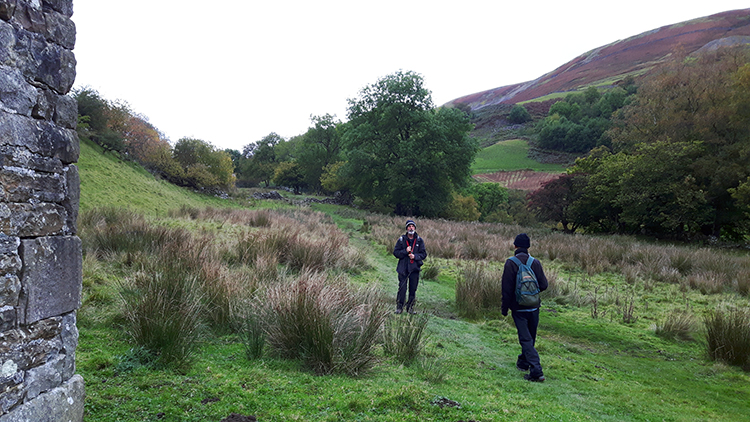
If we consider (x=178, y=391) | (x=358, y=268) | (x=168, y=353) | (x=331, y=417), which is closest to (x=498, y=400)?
(x=331, y=417)

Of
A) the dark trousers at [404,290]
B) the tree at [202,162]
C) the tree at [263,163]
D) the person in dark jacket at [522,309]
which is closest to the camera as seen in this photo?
the person in dark jacket at [522,309]

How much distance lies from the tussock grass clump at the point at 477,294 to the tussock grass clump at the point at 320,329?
3760mm

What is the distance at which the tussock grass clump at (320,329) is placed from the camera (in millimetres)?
4137

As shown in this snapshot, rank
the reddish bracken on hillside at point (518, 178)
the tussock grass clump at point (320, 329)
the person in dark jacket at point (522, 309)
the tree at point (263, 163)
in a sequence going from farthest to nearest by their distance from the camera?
the reddish bracken on hillside at point (518, 178) < the tree at point (263, 163) < the person in dark jacket at point (522, 309) < the tussock grass clump at point (320, 329)

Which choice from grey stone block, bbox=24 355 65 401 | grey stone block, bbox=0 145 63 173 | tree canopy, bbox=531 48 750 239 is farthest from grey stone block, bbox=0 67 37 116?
tree canopy, bbox=531 48 750 239

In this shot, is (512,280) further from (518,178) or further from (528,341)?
(518,178)

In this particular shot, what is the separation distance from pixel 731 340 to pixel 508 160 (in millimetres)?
91481

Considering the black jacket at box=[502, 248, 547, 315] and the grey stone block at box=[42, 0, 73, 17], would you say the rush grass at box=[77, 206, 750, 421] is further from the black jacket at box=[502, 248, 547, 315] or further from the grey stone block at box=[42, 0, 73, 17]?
the grey stone block at box=[42, 0, 73, 17]

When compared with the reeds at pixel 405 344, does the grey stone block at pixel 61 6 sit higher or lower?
higher

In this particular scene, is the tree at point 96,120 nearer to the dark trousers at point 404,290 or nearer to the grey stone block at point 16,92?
the dark trousers at point 404,290

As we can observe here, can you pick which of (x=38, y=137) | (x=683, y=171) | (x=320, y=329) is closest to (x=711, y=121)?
(x=683, y=171)

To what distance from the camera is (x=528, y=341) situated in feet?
16.6

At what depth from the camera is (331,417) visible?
318cm

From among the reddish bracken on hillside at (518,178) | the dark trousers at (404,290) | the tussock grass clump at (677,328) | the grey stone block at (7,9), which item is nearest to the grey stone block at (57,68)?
the grey stone block at (7,9)
